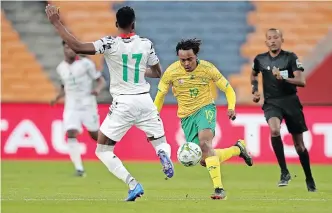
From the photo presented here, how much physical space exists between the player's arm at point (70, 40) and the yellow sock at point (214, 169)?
1.68m

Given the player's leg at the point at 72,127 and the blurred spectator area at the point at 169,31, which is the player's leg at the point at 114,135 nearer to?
the player's leg at the point at 72,127

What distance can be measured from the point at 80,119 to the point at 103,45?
5.95 meters

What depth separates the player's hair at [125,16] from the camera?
9.62 metres

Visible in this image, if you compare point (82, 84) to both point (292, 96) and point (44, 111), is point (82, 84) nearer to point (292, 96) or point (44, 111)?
point (44, 111)

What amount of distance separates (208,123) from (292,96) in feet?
6.48

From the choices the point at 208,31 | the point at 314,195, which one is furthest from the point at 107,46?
the point at 208,31

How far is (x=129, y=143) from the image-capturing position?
17.8m

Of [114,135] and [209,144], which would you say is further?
[209,144]

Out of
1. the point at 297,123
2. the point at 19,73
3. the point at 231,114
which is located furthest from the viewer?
the point at 19,73

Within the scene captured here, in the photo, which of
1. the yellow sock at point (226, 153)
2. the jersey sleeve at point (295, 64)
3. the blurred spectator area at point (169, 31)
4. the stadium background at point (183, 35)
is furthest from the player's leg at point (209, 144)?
the blurred spectator area at point (169, 31)

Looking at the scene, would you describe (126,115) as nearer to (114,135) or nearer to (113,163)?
(114,135)

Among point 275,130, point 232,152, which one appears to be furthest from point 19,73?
point 232,152

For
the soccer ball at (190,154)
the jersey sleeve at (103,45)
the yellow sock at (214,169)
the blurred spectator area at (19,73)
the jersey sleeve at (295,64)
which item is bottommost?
the blurred spectator area at (19,73)

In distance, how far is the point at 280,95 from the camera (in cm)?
1211
